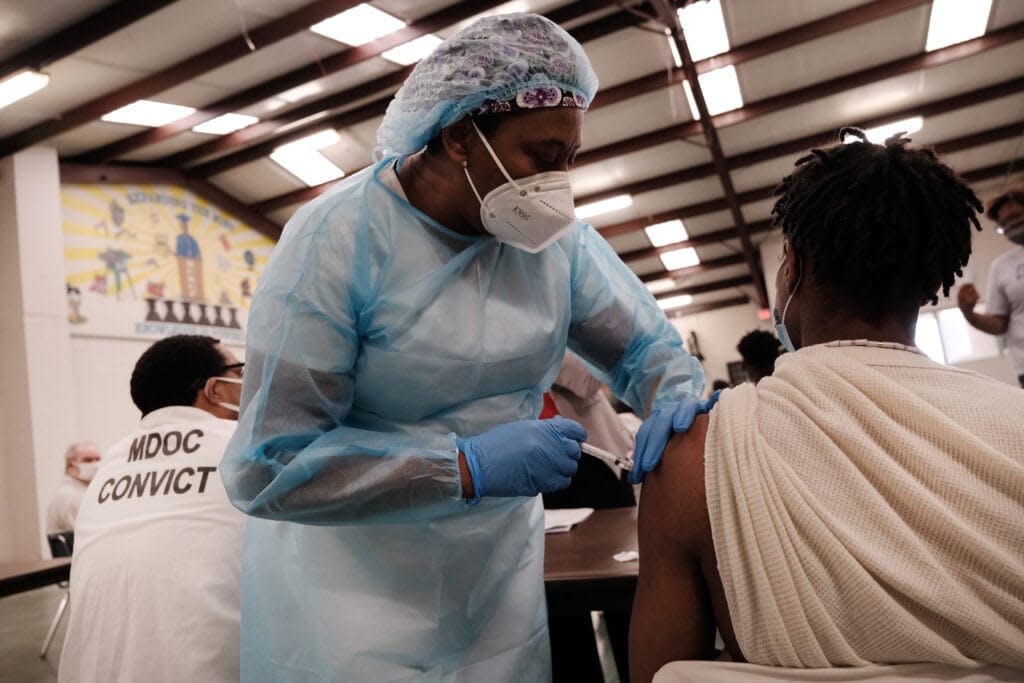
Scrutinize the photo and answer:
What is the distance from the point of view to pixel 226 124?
6320 millimetres

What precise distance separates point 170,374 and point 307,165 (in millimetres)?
5757

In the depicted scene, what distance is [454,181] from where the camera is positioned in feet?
3.87

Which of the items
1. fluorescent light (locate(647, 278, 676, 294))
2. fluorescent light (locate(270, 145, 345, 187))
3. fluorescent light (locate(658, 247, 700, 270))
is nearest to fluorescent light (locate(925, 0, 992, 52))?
fluorescent light (locate(658, 247, 700, 270))

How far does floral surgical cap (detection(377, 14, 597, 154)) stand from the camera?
3.71 feet

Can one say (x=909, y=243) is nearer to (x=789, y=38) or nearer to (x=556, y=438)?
(x=556, y=438)

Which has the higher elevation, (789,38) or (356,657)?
(789,38)

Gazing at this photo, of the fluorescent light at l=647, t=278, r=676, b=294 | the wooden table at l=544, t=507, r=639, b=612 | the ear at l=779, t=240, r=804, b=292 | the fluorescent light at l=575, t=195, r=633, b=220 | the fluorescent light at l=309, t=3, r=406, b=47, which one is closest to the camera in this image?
the ear at l=779, t=240, r=804, b=292

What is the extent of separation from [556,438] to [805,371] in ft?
1.15

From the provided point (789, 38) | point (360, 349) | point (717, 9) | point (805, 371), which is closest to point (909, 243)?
point (805, 371)

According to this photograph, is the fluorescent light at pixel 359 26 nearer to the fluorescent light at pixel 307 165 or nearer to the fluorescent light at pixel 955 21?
the fluorescent light at pixel 307 165

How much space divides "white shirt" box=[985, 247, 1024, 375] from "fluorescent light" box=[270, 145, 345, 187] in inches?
219

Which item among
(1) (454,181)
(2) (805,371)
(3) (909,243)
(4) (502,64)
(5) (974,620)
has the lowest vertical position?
(5) (974,620)

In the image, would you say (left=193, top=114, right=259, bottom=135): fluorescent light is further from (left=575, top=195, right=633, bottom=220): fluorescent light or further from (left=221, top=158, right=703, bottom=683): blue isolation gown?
(left=221, top=158, right=703, bottom=683): blue isolation gown

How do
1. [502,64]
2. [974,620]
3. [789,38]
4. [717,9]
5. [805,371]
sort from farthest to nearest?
[789,38] < [717,9] < [502,64] < [805,371] < [974,620]
